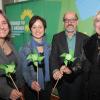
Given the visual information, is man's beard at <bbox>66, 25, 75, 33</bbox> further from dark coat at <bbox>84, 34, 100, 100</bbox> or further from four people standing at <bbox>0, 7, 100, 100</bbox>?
dark coat at <bbox>84, 34, 100, 100</bbox>

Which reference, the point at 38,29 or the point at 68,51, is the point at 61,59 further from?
the point at 38,29

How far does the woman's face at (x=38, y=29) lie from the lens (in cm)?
301

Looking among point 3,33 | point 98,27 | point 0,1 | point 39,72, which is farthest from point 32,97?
point 0,1

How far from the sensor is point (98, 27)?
2.74 m

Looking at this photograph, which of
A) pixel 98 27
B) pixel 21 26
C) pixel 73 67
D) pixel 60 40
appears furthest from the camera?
pixel 21 26

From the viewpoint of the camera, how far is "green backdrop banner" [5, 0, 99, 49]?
382cm

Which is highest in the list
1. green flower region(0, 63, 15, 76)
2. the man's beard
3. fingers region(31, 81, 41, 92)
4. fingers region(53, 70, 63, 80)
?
the man's beard

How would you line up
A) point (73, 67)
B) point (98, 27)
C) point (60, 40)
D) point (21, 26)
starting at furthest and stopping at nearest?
point (21, 26), point (60, 40), point (73, 67), point (98, 27)

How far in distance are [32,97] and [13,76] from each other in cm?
39

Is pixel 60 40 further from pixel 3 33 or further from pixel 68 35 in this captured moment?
pixel 3 33

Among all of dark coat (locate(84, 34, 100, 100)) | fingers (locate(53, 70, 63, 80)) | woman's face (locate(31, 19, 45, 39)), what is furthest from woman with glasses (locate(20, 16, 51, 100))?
dark coat (locate(84, 34, 100, 100))

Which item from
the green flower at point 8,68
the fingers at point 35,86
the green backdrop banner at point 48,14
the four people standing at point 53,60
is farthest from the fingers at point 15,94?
the green backdrop banner at point 48,14

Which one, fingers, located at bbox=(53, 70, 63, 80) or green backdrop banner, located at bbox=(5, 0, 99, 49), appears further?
green backdrop banner, located at bbox=(5, 0, 99, 49)

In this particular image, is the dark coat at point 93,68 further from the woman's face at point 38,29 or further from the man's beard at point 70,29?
the woman's face at point 38,29
